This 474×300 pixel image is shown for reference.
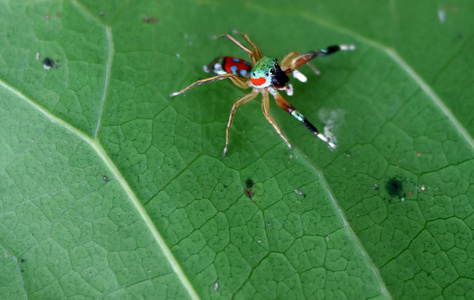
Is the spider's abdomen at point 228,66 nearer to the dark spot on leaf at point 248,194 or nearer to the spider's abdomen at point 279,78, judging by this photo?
the spider's abdomen at point 279,78

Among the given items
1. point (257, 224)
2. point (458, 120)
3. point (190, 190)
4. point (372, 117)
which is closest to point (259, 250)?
point (257, 224)

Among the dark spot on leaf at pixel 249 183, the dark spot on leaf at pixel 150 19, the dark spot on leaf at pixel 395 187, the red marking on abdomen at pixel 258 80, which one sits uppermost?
the dark spot on leaf at pixel 150 19

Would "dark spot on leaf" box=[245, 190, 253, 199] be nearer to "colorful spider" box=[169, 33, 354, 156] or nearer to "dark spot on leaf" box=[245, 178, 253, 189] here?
"dark spot on leaf" box=[245, 178, 253, 189]

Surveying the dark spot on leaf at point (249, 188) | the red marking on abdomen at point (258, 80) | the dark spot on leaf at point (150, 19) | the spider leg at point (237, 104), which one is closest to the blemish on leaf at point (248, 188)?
the dark spot on leaf at point (249, 188)

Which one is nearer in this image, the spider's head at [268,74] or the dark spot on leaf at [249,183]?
the dark spot on leaf at [249,183]

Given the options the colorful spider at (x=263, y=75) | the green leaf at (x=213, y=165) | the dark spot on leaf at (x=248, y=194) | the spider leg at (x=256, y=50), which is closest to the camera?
the green leaf at (x=213, y=165)

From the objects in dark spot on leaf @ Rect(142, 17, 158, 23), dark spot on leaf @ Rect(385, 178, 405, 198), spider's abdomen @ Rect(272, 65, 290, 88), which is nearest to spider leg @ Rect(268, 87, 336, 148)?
spider's abdomen @ Rect(272, 65, 290, 88)

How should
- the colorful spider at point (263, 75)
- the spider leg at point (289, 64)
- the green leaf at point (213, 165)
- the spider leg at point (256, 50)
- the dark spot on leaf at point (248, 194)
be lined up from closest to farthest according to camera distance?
the green leaf at point (213, 165) → the dark spot on leaf at point (248, 194) → the colorful spider at point (263, 75) → the spider leg at point (289, 64) → the spider leg at point (256, 50)

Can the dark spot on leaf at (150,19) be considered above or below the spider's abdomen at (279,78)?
above
